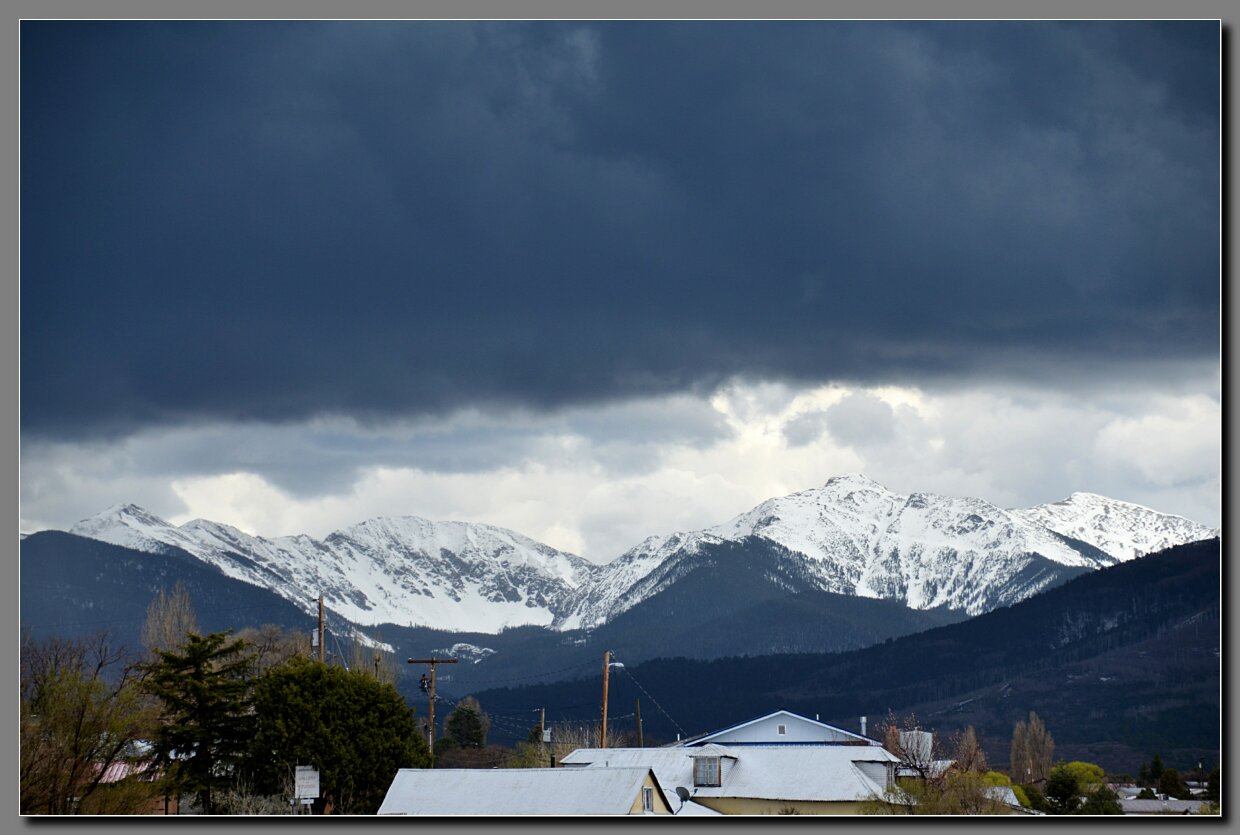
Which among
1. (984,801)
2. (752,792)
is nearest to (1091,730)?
(752,792)

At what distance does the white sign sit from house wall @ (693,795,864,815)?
18.6 m

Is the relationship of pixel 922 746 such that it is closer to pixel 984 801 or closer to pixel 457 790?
pixel 984 801

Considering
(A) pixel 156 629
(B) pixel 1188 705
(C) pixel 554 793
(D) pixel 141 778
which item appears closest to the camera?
(C) pixel 554 793

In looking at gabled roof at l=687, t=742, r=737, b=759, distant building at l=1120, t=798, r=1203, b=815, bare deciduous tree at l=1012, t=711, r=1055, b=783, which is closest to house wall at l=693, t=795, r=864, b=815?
gabled roof at l=687, t=742, r=737, b=759

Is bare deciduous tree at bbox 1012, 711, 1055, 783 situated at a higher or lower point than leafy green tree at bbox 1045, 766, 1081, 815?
Result: higher

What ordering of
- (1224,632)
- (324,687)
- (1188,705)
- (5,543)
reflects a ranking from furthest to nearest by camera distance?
(1188,705)
(324,687)
(5,543)
(1224,632)

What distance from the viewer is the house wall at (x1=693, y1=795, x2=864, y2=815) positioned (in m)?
64.9

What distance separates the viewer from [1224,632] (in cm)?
3791

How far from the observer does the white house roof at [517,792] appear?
48469 mm

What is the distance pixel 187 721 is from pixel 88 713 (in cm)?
564

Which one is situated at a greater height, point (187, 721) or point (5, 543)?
point (5, 543)

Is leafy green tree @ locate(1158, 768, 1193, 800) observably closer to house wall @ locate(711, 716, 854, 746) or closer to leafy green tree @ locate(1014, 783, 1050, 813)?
leafy green tree @ locate(1014, 783, 1050, 813)

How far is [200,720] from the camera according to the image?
56.8 m

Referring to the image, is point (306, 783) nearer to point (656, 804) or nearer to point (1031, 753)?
point (656, 804)
